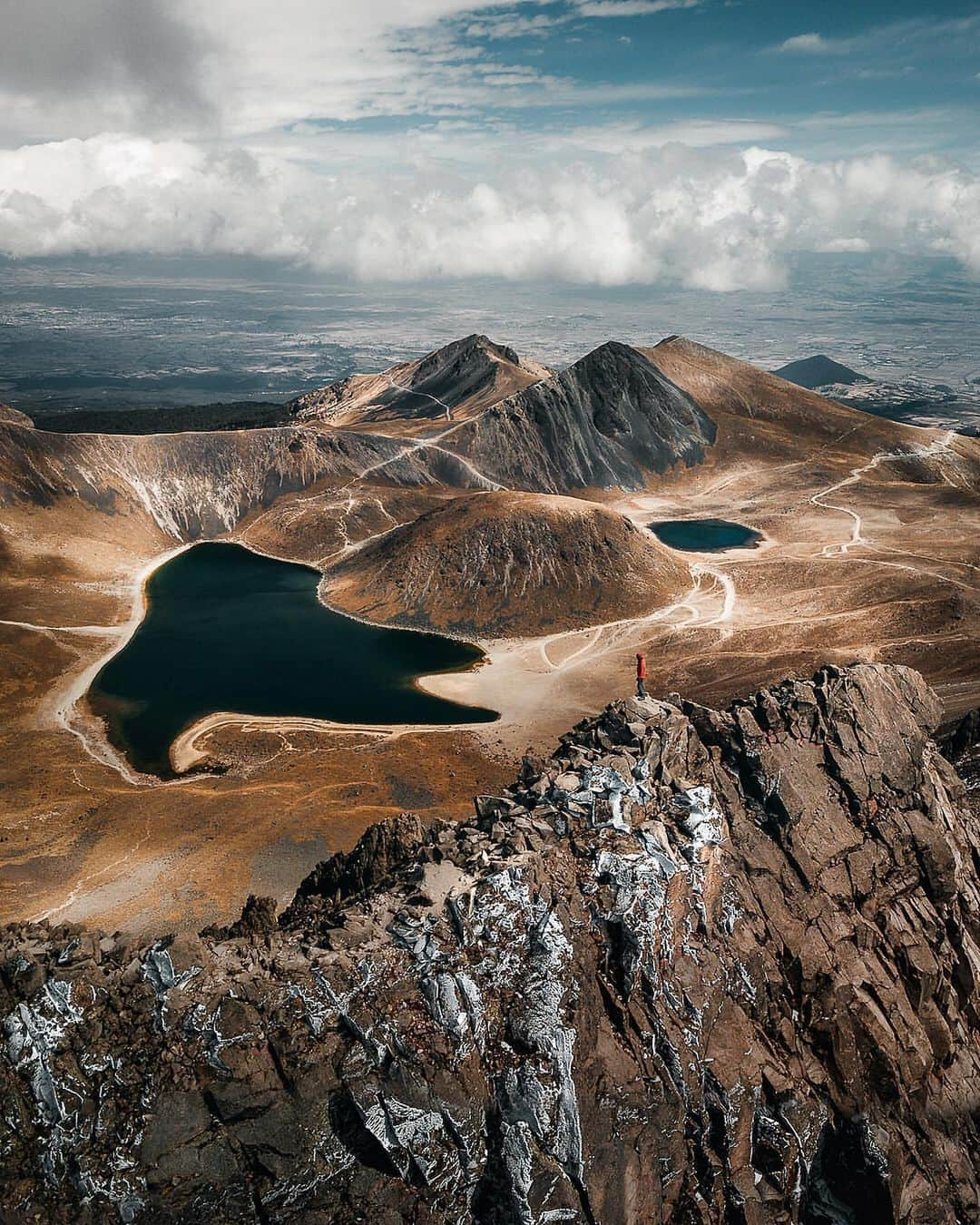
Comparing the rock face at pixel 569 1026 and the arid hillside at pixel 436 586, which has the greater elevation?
the rock face at pixel 569 1026

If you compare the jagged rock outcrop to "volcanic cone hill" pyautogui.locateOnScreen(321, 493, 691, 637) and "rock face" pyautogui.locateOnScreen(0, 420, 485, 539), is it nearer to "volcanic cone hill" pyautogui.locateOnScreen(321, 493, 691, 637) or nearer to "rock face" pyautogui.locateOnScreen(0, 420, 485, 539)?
"rock face" pyautogui.locateOnScreen(0, 420, 485, 539)

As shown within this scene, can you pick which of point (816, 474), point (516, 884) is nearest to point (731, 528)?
point (816, 474)

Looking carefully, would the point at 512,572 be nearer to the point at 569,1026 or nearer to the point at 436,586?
the point at 436,586

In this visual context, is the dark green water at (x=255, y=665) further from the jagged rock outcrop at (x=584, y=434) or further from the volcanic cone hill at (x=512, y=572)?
the jagged rock outcrop at (x=584, y=434)

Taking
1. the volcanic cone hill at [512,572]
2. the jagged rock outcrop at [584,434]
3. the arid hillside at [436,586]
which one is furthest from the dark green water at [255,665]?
the jagged rock outcrop at [584,434]

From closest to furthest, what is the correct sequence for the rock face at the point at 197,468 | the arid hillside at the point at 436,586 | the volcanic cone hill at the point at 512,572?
the arid hillside at the point at 436,586, the volcanic cone hill at the point at 512,572, the rock face at the point at 197,468

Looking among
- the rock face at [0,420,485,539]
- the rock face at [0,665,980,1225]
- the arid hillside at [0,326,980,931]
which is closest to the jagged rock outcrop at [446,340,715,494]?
the arid hillside at [0,326,980,931]

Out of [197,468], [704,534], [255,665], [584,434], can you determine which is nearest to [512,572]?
[255,665]
